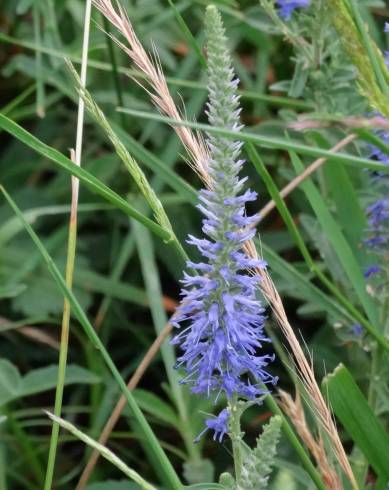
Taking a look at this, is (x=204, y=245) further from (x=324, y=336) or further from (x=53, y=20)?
(x=53, y=20)

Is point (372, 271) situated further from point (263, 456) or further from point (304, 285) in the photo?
point (263, 456)

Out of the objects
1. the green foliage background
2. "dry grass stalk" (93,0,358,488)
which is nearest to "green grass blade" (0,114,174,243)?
"dry grass stalk" (93,0,358,488)

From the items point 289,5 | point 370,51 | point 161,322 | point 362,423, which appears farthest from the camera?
point 161,322

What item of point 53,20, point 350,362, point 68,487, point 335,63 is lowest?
point 68,487

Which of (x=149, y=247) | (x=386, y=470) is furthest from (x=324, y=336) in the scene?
(x=386, y=470)

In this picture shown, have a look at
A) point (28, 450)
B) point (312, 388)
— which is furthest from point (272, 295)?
point (28, 450)

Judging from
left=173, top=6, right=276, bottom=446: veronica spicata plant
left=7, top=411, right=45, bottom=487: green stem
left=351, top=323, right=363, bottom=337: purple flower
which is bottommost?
left=7, top=411, right=45, bottom=487: green stem

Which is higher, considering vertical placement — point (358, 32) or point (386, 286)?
point (358, 32)

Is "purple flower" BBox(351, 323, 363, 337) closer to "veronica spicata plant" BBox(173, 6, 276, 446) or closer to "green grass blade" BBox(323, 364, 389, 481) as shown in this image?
"green grass blade" BBox(323, 364, 389, 481)

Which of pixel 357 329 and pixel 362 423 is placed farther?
pixel 357 329
